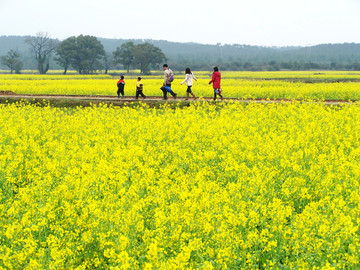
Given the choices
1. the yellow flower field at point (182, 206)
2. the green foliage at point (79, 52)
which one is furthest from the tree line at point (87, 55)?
the yellow flower field at point (182, 206)

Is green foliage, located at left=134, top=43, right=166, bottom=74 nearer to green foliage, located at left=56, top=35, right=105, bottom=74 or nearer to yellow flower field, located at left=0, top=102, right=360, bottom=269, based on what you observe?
green foliage, located at left=56, top=35, right=105, bottom=74

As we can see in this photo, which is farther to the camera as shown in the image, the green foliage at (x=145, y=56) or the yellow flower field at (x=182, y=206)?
the green foliage at (x=145, y=56)

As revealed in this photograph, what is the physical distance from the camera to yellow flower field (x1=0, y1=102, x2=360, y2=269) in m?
4.30

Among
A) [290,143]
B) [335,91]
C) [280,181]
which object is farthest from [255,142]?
[335,91]

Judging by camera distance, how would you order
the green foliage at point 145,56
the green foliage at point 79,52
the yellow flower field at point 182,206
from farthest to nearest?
the green foliage at point 79,52 → the green foliage at point 145,56 → the yellow flower field at point 182,206

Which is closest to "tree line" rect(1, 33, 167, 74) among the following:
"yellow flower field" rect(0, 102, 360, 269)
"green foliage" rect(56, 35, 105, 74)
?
"green foliage" rect(56, 35, 105, 74)

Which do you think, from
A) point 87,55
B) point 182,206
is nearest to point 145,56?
point 87,55

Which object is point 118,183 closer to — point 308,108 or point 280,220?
point 280,220

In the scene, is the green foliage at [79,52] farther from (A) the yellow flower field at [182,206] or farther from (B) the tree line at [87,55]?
(A) the yellow flower field at [182,206]

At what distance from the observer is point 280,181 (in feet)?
22.8

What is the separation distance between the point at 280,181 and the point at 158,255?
3.69m

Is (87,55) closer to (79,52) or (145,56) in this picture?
(79,52)

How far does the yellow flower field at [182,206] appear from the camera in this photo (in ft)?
14.1

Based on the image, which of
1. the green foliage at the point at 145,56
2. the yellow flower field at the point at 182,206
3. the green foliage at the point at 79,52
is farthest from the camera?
the green foliage at the point at 79,52
